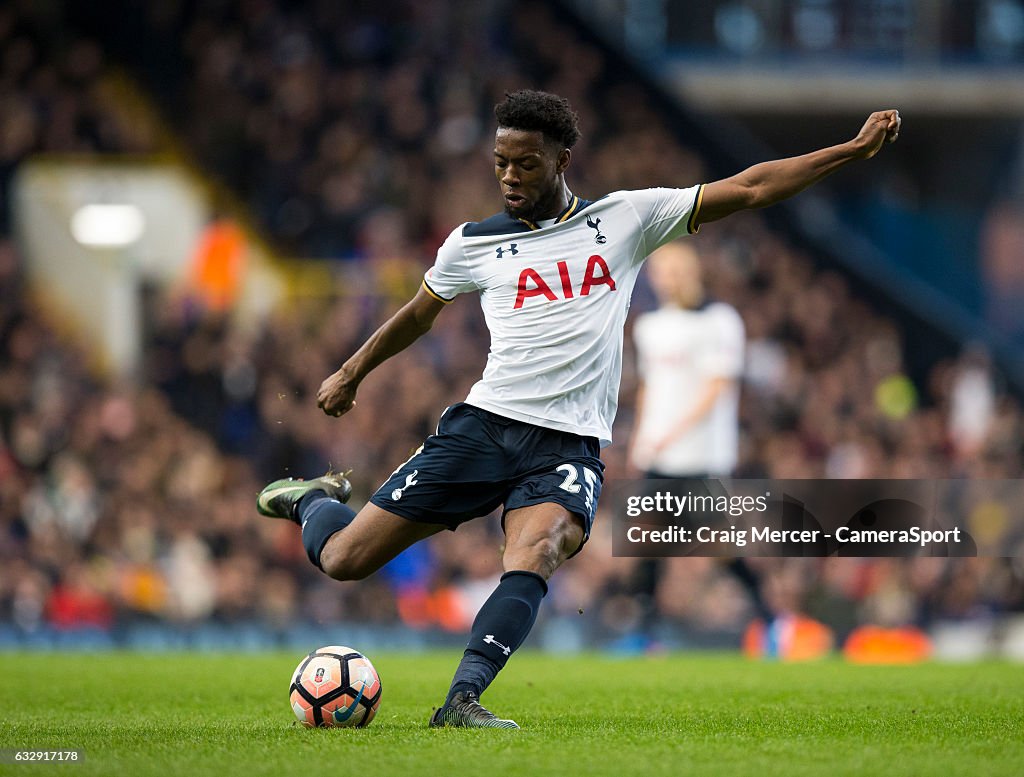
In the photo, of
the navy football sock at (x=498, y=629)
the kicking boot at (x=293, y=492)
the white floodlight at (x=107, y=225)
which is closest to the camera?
the navy football sock at (x=498, y=629)

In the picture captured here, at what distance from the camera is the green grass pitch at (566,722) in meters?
4.73

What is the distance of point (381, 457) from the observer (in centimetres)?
1573

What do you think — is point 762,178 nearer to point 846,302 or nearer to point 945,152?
point 846,302

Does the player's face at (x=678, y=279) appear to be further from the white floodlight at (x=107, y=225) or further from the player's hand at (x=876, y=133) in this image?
the white floodlight at (x=107, y=225)

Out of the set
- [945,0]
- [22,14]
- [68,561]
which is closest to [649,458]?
[68,561]

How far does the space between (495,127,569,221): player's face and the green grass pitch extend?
194 centimetres

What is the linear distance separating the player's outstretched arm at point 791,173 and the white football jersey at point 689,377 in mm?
3966

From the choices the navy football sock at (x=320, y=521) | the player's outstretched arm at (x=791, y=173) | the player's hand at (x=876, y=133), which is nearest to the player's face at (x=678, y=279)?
the navy football sock at (x=320, y=521)

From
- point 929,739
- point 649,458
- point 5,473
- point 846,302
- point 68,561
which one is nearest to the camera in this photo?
point 929,739

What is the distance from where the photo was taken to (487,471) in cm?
615

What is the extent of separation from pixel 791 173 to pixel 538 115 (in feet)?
3.12

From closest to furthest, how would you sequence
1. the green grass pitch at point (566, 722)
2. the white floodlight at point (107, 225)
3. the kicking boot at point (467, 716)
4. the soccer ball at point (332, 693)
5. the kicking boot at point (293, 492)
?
1. the green grass pitch at point (566, 722)
2. the kicking boot at point (467, 716)
3. the soccer ball at point (332, 693)
4. the kicking boot at point (293, 492)
5. the white floodlight at point (107, 225)

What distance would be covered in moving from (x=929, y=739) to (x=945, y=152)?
2049cm

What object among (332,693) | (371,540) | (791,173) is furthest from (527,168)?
(332,693)
